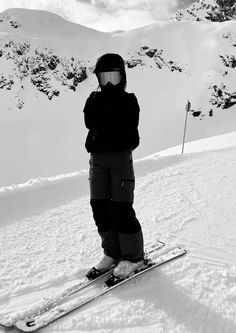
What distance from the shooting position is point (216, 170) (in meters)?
7.05

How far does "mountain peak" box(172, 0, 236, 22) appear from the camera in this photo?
117 m

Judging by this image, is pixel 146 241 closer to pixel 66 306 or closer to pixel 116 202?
pixel 116 202

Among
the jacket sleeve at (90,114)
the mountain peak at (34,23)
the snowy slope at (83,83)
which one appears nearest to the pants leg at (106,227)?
the jacket sleeve at (90,114)

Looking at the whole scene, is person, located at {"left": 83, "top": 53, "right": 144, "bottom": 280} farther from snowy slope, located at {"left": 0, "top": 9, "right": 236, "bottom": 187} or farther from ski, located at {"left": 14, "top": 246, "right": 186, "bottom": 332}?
snowy slope, located at {"left": 0, "top": 9, "right": 236, "bottom": 187}

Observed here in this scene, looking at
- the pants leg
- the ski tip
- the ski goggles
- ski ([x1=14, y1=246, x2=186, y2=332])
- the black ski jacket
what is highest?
the ski goggles

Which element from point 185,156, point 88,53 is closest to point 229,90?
point 88,53

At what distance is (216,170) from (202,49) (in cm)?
4845

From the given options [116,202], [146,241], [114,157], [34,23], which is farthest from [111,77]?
[34,23]

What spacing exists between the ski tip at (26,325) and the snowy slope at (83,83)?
31.4m

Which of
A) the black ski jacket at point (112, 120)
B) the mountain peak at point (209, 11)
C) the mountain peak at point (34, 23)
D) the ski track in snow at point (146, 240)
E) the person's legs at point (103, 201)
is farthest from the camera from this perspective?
the mountain peak at point (209, 11)

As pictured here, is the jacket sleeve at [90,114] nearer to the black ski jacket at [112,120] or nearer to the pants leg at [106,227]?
the black ski jacket at [112,120]

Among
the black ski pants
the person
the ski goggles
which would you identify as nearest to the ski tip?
the person

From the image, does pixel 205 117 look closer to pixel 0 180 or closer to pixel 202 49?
pixel 202 49

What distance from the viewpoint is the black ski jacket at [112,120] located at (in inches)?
118
